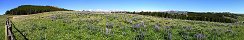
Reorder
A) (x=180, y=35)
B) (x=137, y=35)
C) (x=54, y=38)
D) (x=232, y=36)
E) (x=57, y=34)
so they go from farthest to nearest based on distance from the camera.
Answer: (x=232, y=36) → (x=180, y=35) → (x=137, y=35) → (x=57, y=34) → (x=54, y=38)

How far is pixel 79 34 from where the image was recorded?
35.9 m

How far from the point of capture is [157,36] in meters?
38.3

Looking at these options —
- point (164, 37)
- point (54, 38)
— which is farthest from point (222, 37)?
point (54, 38)

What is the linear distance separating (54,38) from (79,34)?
3.64 metres

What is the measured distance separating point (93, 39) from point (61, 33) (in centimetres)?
412

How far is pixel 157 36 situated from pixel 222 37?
9.14m

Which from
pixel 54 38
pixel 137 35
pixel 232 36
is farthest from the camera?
pixel 232 36

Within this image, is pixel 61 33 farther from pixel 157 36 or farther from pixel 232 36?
pixel 232 36

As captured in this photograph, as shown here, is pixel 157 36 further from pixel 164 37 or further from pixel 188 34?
pixel 188 34

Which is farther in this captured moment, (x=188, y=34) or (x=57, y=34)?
(x=188, y=34)

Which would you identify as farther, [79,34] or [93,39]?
[79,34]

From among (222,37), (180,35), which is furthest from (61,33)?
(222,37)

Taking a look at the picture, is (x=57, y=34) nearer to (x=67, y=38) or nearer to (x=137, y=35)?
(x=67, y=38)

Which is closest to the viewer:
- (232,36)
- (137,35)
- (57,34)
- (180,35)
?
(57,34)
